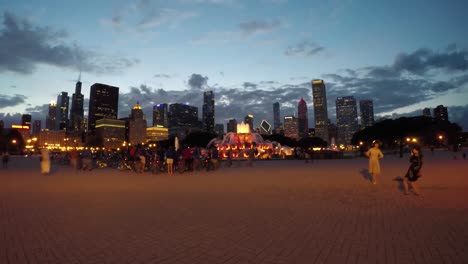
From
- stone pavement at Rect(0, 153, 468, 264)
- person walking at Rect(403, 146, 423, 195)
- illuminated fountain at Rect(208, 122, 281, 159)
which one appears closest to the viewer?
stone pavement at Rect(0, 153, 468, 264)

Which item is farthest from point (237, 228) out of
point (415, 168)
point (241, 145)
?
point (241, 145)

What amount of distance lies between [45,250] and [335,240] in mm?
5019

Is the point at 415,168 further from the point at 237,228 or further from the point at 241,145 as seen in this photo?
the point at 241,145

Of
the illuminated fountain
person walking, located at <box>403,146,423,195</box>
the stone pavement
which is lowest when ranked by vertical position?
the stone pavement

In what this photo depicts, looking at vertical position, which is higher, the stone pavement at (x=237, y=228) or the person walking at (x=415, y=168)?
the person walking at (x=415, y=168)

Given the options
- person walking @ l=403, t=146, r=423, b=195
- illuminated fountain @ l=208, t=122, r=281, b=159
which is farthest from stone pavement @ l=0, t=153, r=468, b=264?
illuminated fountain @ l=208, t=122, r=281, b=159

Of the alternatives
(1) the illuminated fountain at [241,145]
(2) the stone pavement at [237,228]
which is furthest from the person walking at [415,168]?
(1) the illuminated fountain at [241,145]

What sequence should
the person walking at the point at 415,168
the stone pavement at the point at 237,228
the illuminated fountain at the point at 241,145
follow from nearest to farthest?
the stone pavement at the point at 237,228 → the person walking at the point at 415,168 → the illuminated fountain at the point at 241,145

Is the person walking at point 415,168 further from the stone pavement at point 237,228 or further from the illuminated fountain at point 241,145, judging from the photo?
the illuminated fountain at point 241,145

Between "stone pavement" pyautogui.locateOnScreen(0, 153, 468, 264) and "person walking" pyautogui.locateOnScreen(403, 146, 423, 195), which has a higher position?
"person walking" pyautogui.locateOnScreen(403, 146, 423, 195)

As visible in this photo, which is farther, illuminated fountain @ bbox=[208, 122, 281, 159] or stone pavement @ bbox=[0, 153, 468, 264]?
illuminated fountain @ bbox=[208, 122, 281, 159]

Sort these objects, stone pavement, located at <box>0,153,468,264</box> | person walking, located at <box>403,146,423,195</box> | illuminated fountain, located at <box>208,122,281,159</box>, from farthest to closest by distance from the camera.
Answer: illuminated fountain, located at <box>208,122,281,159</box> < person walking, located at <box>403,146,423,195</box> < stone pavement, located at <box>0,153,468,264</box>

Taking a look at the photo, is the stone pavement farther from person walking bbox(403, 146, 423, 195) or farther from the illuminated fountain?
the illuminated fountain

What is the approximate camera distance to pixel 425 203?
8844 millimetres
